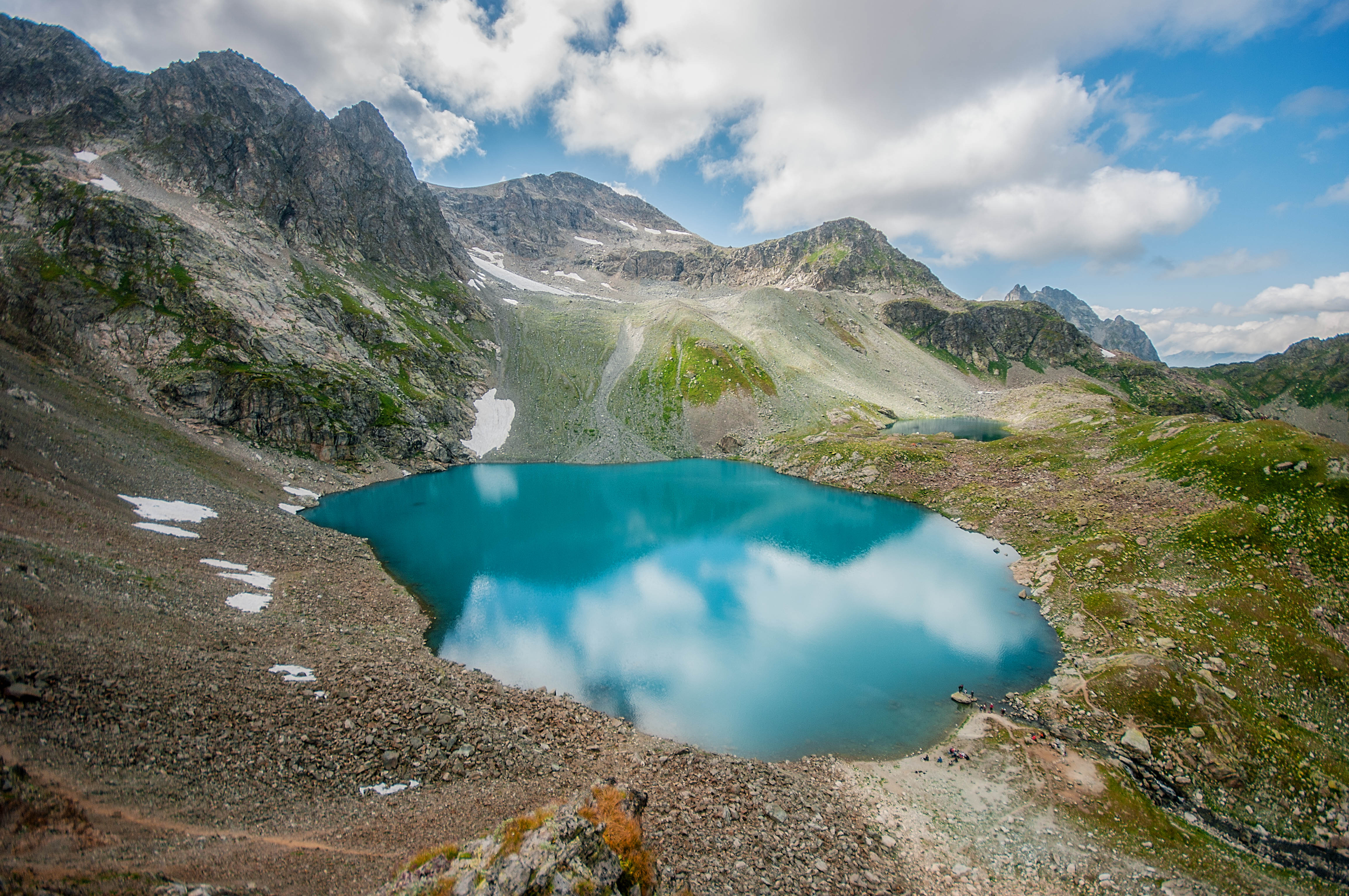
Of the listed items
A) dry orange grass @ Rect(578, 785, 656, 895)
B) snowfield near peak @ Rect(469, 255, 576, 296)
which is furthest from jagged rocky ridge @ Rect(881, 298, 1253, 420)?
dry orange grass @ Rect(578, 785, 656, 895)

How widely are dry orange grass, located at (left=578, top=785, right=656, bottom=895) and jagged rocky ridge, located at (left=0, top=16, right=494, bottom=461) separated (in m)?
68.6

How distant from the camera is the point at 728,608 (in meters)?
36.6

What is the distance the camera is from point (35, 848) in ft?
28.1

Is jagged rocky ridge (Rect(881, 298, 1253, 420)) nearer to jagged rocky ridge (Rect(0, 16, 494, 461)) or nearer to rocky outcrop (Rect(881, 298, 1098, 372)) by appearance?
rocky outcrop (Rect(881, 298, 1098, 372))

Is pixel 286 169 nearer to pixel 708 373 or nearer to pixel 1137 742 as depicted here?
pixel 708 373

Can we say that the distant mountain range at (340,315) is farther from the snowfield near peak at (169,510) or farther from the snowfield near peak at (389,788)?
the snowfield near peak at (389,788)

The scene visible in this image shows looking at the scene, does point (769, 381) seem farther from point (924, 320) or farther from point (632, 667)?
point (924, 320)

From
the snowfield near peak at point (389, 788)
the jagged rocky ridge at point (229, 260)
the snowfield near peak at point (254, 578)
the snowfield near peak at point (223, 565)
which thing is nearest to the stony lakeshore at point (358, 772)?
the snowfield near peak at point (389, 788)

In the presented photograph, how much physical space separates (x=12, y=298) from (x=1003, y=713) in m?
96.0

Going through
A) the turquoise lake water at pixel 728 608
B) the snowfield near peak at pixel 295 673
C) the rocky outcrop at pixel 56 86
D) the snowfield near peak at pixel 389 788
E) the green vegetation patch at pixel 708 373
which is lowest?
the turquoise lake water at pixel 728 608

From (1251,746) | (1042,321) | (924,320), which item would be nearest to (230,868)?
(1251,746)

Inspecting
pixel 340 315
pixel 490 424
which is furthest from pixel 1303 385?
pixel 340 315

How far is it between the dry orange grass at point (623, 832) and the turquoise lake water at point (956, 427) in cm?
9212

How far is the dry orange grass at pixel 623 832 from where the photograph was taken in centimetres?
1119
